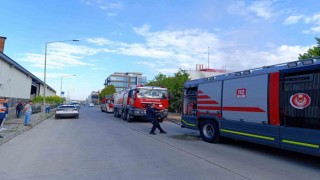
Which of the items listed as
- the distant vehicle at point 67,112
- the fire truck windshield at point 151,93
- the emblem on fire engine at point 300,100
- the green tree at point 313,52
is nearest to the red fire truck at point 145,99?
the fire truck windshield at point 151,93

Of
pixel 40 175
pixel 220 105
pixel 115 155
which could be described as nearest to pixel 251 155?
pixel 220 105

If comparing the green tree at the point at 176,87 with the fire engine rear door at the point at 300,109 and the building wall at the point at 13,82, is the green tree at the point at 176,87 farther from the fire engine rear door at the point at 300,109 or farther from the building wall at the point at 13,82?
the fire engine rear door at the point at 300,109

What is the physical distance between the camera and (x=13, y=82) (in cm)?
3347

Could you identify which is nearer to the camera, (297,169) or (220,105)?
(297,169)

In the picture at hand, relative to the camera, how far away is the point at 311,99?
8.77 meters

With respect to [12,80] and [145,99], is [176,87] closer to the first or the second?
[145,99]

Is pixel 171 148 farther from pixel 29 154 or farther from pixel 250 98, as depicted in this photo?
pixel 29 154

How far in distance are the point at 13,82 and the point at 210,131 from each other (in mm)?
26176

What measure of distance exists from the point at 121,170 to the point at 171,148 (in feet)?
13.3

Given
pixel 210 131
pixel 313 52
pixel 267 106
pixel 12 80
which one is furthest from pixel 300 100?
pixel 12 80

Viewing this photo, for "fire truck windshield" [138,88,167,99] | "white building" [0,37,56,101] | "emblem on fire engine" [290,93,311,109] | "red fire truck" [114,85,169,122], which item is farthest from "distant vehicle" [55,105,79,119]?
"emblem on fire engine" [290,93,311,109]

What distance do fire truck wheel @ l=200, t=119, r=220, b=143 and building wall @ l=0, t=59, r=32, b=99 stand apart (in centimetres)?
2040

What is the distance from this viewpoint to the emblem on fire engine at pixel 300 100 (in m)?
8.91

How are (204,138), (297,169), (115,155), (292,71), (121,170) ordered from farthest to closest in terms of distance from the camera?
(204,138)
(115,155)
(292,71)
(297,169)
(121,170)
